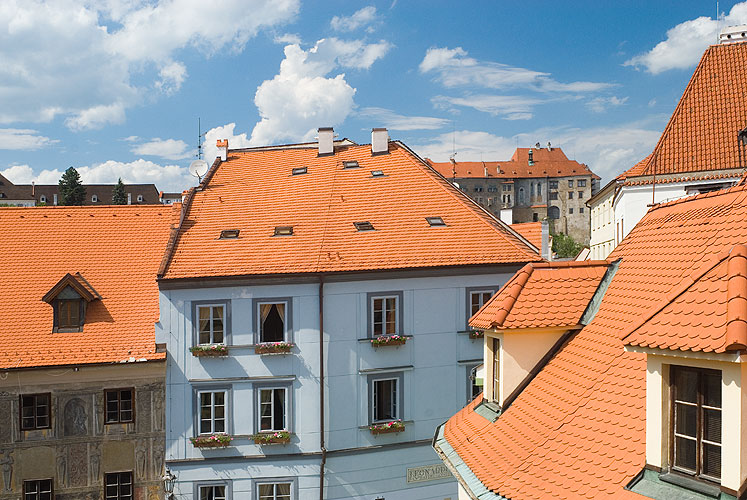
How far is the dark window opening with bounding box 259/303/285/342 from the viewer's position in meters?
18.1

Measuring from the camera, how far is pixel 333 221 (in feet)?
64.4

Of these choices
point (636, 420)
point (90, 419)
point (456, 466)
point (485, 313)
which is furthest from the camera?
point (90, 419)

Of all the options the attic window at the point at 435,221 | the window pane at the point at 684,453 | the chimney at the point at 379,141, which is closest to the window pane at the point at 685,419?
the window pane at the point at 684,453

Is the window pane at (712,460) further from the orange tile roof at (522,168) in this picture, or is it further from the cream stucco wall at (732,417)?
the orange tile roof at (522,168)

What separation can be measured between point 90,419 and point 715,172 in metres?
19.1

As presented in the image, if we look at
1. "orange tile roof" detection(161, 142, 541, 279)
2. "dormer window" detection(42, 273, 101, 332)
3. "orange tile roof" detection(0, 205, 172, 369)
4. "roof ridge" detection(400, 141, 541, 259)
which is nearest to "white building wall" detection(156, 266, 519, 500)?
"orange tile roof" detection(161, 142, 541, 279)

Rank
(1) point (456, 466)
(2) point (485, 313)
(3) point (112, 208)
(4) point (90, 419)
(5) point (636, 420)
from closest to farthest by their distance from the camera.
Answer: (5) point (636, 420)
(1) point (456, 466)
(2) point (485, 313)
(4) point (90, 419)
(3) point (112, 208)

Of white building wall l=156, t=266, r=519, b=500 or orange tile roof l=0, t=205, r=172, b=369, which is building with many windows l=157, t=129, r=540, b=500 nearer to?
white building wall l=156, t=266, r=519, b=500

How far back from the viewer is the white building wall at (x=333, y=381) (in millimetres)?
17703

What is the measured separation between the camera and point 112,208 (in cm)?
2155

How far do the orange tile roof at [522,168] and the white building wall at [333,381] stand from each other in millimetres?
100482

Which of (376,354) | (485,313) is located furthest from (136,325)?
(485,313)

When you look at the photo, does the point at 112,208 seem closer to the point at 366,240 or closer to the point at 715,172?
the point at 366,240

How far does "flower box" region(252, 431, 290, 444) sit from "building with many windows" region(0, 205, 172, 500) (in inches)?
107
